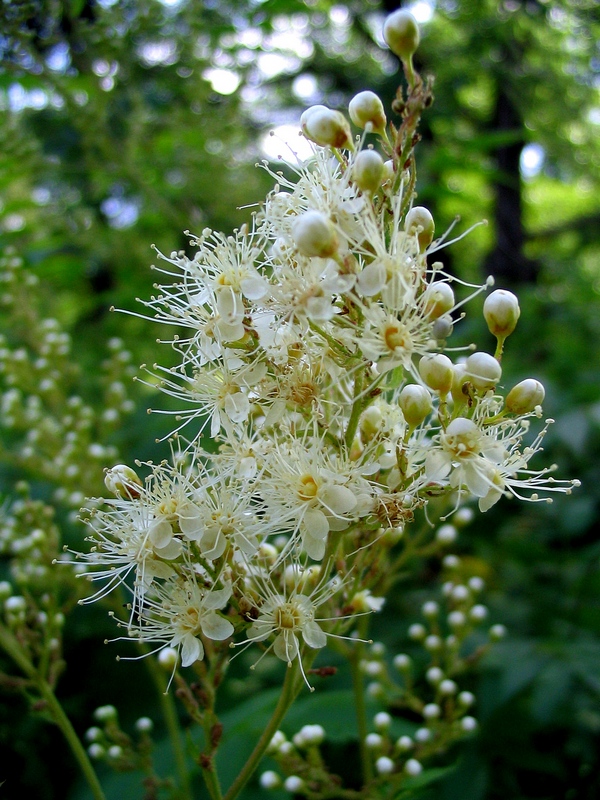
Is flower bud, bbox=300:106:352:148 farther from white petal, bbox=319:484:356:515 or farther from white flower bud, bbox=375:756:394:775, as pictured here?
white flower bud, bbox=375:756:394:775

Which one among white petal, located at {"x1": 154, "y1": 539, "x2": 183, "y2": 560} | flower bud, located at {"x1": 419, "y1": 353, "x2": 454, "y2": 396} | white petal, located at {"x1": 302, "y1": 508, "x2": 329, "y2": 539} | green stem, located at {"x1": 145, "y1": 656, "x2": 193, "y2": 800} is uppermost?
flower bud, located at {"x1": 419, "y1": 353, "x2": 454, "y2": 396}

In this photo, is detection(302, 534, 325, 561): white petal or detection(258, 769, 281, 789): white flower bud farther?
detection(258, 769, 281, 789): white flower bud

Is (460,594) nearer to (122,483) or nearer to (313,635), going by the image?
(313,635)

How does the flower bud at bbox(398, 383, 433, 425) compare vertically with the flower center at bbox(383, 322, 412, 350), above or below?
below

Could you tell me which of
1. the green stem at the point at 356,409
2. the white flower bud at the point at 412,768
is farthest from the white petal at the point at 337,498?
the white flower bud at the point at 412,768

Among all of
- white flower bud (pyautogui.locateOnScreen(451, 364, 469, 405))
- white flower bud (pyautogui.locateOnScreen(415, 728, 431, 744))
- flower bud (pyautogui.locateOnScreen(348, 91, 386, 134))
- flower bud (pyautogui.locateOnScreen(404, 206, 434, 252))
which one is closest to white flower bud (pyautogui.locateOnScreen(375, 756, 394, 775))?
white flower bud (pyautogui.locateOnScreen(415, 728, 431, 744))

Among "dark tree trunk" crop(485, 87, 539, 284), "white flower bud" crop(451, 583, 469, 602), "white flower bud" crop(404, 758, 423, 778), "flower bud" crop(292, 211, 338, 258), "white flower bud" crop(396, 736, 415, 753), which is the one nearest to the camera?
"flower bud" crop(292, 211, 338, 258)
